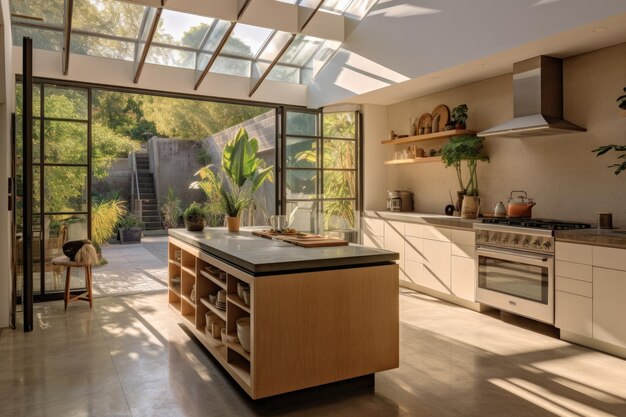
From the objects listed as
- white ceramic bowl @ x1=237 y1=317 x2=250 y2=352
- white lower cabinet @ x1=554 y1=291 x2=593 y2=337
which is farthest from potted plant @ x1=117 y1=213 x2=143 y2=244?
white lower cabinet @ x1=554 y1=291 x2=593 y2=337

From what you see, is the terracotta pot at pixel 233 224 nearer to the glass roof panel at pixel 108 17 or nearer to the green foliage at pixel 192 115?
the glass roof panel at pixel 108 17

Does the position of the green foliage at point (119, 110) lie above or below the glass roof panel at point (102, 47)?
above

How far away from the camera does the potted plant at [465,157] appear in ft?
18.0

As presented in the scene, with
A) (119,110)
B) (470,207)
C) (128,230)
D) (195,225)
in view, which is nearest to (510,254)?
(470,207)

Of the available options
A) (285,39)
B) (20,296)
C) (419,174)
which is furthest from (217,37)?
(20,296)

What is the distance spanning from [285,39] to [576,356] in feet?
15.0

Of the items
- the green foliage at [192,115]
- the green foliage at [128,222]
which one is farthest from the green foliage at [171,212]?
the green foliage at [192,115]

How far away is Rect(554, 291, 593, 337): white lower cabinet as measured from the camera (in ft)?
12.6

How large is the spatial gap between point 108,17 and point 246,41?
64.1 inches

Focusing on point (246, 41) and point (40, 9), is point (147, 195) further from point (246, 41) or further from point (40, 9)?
point (40, 9)

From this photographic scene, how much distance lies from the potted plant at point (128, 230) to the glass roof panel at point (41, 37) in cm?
640

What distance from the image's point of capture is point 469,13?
4.53 meters

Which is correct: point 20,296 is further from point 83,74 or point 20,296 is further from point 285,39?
point 285,39

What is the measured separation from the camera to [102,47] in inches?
219
